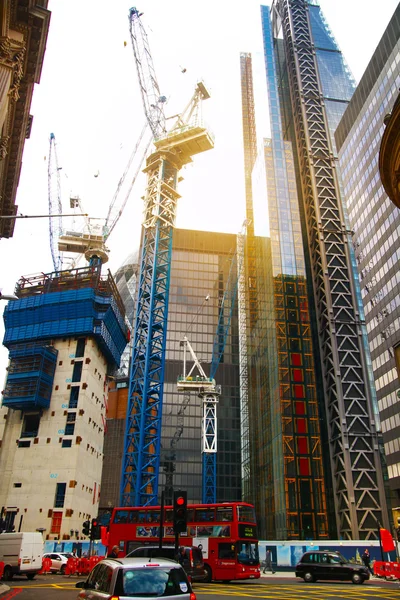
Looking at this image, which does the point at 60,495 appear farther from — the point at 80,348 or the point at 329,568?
the point at 329,568

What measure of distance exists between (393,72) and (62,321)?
6720 centimetres

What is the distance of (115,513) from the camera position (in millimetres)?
34781

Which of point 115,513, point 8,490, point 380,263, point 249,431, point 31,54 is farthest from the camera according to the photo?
point 249,431

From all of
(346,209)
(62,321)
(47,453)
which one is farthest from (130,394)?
(346,209)

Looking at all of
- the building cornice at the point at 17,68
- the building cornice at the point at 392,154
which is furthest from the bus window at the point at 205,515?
the building cornice at the point at 17,68

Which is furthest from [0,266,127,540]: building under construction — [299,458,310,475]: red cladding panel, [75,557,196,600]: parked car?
[75,557,196,600]: parked car

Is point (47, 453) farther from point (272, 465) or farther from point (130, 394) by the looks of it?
point (272, 465)

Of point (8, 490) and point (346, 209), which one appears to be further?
point (346, 209)

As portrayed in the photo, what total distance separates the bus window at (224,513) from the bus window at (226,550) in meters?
1.48

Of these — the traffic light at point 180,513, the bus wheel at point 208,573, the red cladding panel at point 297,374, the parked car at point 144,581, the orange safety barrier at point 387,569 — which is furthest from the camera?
the red cladding panel at point 297,374

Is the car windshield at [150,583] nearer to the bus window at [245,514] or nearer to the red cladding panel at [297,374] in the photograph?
the bus window at [245,514]

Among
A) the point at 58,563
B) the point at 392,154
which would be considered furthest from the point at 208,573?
the point at 392,154

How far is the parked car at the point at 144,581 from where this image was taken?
27.2 ft

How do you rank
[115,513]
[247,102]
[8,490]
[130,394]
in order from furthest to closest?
[247,102], [8,490], [130,394], [115,513]
